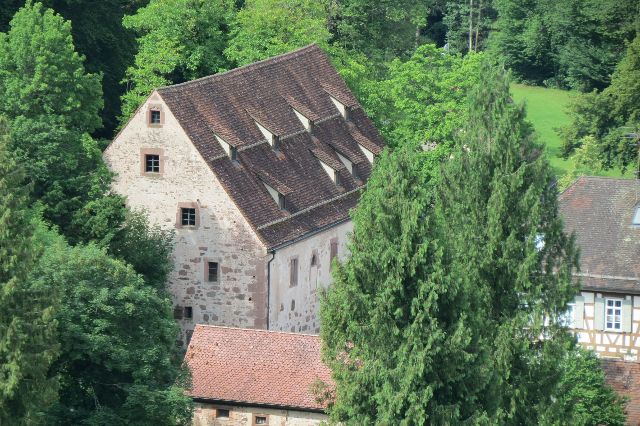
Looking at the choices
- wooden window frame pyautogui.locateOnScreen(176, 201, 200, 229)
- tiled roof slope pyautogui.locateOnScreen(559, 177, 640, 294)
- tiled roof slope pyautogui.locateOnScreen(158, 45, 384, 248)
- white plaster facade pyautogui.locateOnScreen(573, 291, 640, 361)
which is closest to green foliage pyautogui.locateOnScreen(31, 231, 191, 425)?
wooden window frame pyautogui.locateOnScreen(176, 201, 200, 229)

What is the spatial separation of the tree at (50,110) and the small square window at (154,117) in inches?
92.3

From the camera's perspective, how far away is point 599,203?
289 feet

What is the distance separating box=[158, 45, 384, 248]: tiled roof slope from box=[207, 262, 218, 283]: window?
2.24m

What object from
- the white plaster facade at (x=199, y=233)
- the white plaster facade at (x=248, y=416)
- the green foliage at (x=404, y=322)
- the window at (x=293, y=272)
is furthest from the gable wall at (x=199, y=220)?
the green foliage at (x=404, y=322)

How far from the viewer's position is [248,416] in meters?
73.8

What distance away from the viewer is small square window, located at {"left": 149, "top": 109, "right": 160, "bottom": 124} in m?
84.9

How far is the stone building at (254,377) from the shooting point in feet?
241

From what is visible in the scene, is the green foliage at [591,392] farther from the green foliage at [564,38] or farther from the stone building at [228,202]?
the green foliage at [564,38]

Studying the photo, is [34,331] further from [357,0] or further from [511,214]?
[357,0]

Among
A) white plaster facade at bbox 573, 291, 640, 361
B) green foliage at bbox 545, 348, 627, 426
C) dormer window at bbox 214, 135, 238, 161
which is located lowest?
green foliage at bbox 545, 348, 627, 426

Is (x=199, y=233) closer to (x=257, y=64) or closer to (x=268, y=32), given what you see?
(x=257, y=64)

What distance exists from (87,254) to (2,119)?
8.81m

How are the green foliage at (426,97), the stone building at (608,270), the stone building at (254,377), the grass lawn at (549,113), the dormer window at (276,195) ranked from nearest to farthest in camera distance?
the stone building at (254,377) → the stone building at (608,270) → the dormer window at (276,195) → the green foliage at (426,97) → the grass lawn at (549,113)

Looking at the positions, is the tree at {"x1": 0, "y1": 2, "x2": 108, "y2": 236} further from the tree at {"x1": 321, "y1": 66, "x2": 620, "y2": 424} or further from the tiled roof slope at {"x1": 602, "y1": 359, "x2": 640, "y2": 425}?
the tree at {"x1": 321, "y1": 66, "x2": 620, "y2": 424}
